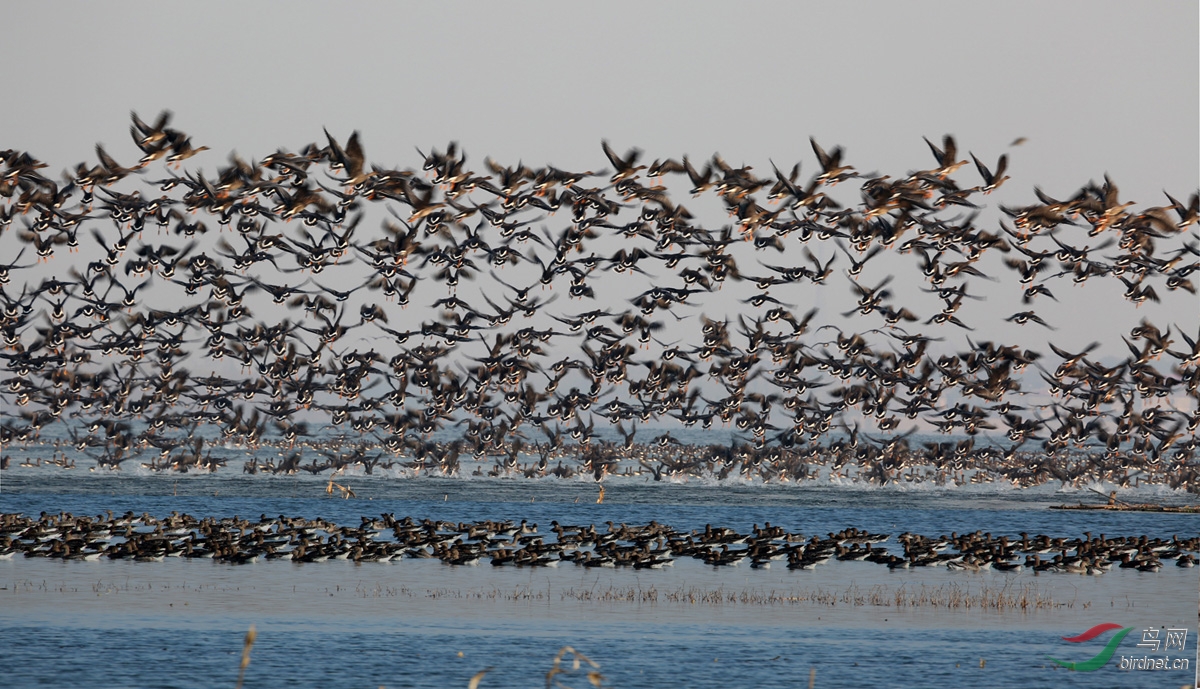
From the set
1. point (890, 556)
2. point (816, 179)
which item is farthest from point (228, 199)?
point (890, 556)

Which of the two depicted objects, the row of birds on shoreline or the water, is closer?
the water

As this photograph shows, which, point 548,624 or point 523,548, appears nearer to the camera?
point 548,624

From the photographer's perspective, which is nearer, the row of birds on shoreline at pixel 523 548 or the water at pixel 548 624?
the water at pixel 548 624

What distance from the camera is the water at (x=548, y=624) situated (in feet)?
94.0

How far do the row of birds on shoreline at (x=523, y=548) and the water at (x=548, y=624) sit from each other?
2.66ft

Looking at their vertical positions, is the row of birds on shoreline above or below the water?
above

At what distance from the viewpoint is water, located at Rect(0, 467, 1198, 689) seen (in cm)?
2864

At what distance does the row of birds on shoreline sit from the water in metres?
0.81

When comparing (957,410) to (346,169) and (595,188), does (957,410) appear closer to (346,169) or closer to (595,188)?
(595,188)

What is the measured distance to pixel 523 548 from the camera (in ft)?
170

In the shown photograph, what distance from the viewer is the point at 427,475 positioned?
344 ft

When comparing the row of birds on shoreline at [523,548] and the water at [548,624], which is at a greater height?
the row of birds on shoreline at [523,548]

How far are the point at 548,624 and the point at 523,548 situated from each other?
56.4 ft

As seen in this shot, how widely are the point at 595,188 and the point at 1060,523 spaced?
4027 cm
